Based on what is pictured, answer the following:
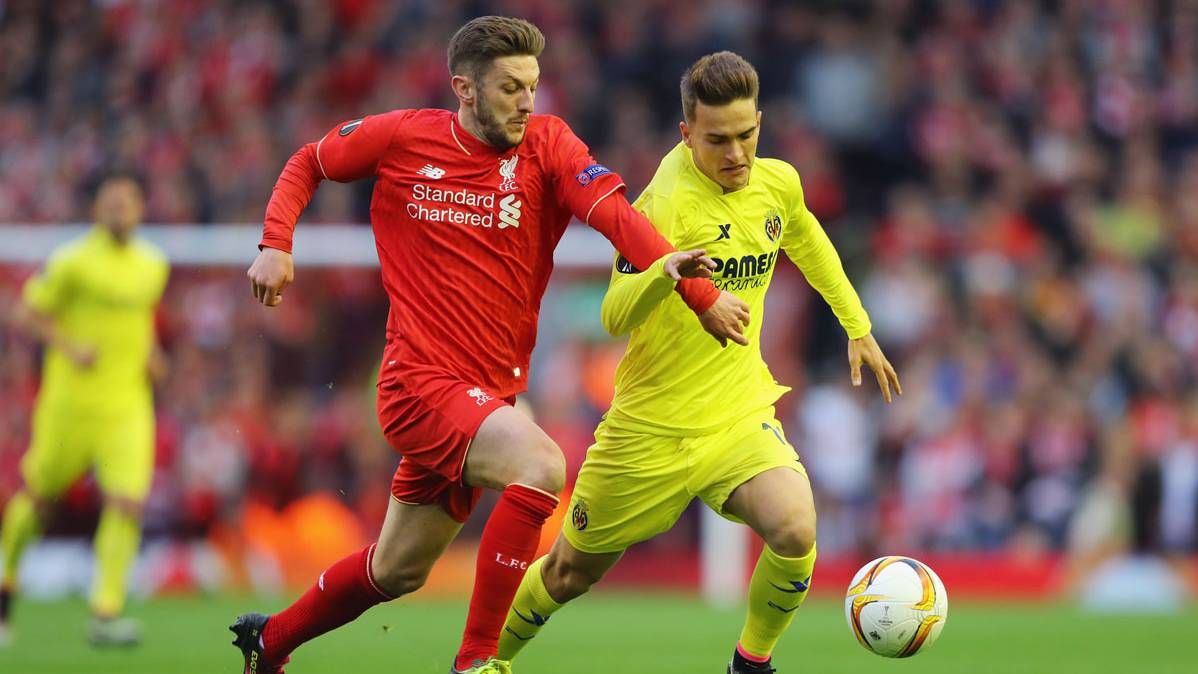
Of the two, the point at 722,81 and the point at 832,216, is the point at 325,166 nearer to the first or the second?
the point at 722,81

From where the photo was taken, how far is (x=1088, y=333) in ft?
49.3

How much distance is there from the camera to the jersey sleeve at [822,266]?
23.4 feet

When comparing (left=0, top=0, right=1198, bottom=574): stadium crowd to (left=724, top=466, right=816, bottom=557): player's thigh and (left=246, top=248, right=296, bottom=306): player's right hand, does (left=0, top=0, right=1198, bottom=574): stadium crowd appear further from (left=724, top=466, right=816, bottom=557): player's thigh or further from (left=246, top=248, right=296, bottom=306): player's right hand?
(left=246, top=248, right=296, bottom=306): player's right hand

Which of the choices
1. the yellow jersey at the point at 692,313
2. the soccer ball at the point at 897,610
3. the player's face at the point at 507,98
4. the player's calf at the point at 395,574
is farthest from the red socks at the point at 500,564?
the soccer ball at the point at 897,610

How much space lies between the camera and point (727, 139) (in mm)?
6656

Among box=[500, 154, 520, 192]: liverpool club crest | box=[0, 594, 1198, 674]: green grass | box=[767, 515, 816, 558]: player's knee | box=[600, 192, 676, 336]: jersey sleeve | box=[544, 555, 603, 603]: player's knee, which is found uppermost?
box=[500, 154, 520, 192]: liverpool club crest

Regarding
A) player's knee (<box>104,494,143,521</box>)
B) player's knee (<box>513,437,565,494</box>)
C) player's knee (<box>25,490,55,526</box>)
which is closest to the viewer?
player's knee (<box>513,437,565,494</box>)

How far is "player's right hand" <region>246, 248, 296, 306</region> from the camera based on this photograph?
625cm

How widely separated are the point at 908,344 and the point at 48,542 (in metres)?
7.74

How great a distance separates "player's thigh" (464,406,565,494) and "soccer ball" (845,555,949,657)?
63.5 inches

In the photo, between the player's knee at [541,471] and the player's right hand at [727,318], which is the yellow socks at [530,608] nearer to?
the player's knee at [541,471]

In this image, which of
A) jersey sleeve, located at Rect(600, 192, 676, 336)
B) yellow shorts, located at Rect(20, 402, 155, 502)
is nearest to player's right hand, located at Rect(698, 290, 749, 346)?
jersey sleeve, located at Rect(600, 192, 676, 336)

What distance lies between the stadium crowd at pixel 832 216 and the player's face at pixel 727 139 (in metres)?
7.72

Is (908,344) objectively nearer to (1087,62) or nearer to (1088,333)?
(1088,333)
